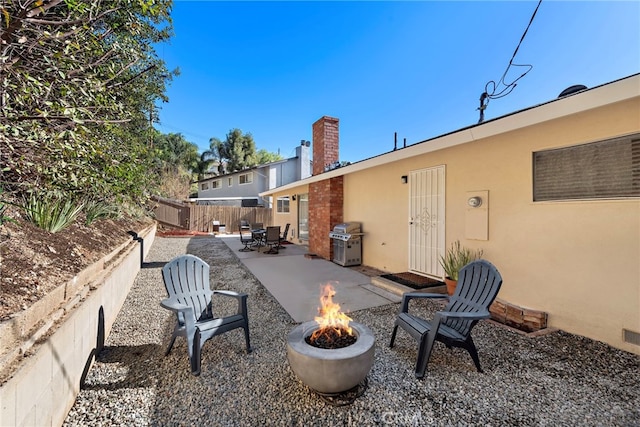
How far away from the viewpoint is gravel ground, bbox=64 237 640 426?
2.03 metres

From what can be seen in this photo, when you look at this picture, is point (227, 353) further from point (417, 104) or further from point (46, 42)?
point (417, 104)

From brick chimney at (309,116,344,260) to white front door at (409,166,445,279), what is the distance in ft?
9.27

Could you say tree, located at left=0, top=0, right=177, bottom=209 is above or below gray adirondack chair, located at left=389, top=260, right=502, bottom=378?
above

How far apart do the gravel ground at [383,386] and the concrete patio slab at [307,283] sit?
3.38ft

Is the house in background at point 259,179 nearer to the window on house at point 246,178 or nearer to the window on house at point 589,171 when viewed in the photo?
the window on house at point 246,178

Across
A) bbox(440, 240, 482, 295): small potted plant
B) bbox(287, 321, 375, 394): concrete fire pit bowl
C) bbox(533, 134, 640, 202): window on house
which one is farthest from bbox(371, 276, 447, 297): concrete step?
bbox(287, 321, 375, 394): concrete fire pit bowl

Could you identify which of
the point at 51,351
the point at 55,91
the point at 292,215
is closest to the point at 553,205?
the point at 51,351

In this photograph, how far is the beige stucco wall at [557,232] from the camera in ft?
9.74

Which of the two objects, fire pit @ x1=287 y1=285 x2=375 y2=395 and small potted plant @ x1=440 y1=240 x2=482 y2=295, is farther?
small potted plant @ x1=440 y1=240 x2=482 y2=295

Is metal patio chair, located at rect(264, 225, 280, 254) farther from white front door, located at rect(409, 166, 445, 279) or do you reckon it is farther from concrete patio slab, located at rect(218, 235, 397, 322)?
white front door, located at rect(409, 166, 445, 279)

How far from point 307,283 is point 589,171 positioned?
15.9 ft

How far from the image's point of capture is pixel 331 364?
80.2 inches

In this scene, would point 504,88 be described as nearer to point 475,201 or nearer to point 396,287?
Answer: point 475,201

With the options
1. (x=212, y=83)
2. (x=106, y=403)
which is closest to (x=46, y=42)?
(x=106, y=403)
